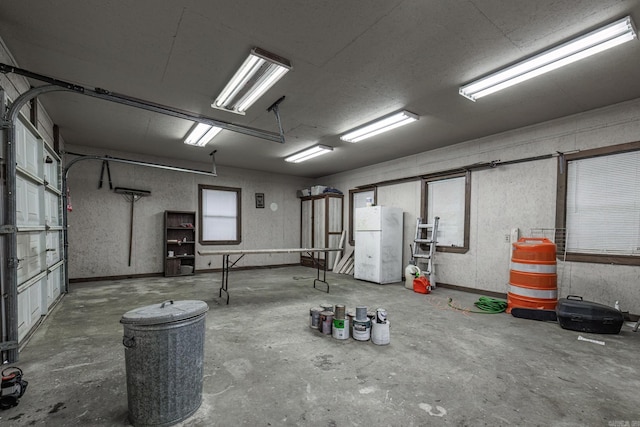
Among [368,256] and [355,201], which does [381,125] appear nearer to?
[368,256]

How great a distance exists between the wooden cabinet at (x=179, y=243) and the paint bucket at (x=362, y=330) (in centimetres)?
521

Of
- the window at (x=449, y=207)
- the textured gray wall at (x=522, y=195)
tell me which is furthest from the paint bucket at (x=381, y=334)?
the window at (x=449, y=207)

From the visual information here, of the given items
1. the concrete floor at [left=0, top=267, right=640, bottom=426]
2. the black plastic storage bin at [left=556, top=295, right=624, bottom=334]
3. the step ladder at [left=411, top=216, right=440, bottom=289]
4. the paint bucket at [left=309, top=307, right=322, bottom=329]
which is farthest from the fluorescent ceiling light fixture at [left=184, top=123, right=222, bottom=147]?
the black plastic storage bin at [left=556, top=295, right=624, bottom=334]

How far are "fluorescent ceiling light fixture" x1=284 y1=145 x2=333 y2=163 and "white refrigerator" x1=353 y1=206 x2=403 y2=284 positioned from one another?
165cm

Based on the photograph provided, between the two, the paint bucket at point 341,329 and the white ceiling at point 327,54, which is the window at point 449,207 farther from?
the paint bucket at point 341,329

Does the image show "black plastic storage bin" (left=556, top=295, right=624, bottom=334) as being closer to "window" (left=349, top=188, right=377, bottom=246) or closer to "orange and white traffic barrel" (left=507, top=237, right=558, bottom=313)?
"orange and white traffic barrel" (left=507, top=237, right=558, bottom=313)

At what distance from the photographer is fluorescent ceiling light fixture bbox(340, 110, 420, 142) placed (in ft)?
13.4

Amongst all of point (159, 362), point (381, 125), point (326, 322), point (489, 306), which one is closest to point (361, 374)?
point (326, 322)

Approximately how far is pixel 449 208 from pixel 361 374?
14.2 ft

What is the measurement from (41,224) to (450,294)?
622cm

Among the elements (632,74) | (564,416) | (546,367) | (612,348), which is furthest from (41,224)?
(632,74)

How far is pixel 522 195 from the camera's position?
15.0 ft

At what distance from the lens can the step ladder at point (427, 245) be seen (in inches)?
217

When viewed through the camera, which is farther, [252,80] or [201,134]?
[201,134]
